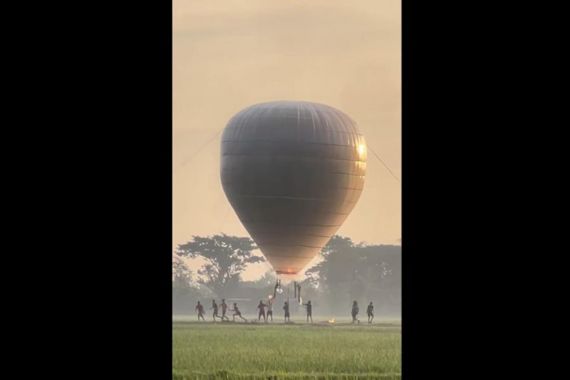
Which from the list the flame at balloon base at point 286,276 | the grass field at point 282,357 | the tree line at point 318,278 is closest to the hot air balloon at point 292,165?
the flame at balloon base at point 286,276

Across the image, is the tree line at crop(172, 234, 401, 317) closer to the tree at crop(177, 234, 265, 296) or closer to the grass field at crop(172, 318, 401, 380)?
the tree at crop(177, 234, 265, 296)

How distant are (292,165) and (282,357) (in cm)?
851

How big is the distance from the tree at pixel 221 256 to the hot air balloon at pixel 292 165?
88.1 feet

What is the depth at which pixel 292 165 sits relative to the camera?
24.2 metres

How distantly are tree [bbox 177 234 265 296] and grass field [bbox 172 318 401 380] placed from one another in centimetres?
2899

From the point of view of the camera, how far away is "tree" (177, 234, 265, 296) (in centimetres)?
5212

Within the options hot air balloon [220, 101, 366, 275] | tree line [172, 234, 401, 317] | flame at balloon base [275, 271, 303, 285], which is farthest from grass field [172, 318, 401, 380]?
tree line [172, 234, 401, 317]

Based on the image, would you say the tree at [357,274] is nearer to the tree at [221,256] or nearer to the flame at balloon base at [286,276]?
the tree at [221,256]

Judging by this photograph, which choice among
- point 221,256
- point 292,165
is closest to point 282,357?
point 292,165

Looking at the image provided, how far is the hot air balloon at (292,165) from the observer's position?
24.1 meters

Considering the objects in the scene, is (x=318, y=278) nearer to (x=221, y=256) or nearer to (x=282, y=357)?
(x=221, y=256)
